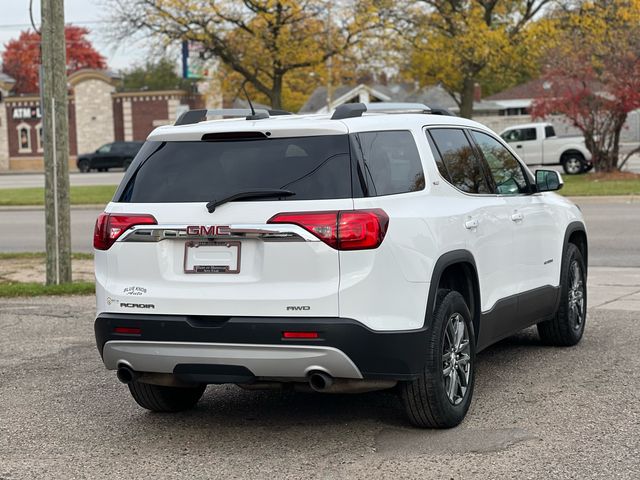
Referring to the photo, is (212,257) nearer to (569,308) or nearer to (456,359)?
(456,359)

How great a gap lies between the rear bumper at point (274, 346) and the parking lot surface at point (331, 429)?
1.51 ft

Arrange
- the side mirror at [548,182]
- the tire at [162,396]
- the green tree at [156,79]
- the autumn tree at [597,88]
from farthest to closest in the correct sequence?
the green tree at [156,79], the autumn tree at [597,88], the side mirror at [548,182], the tire at [162,396]

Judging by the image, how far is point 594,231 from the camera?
57.4 feet

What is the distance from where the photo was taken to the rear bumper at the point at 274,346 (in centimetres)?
527

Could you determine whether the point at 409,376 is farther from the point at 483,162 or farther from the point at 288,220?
the point at 483,162

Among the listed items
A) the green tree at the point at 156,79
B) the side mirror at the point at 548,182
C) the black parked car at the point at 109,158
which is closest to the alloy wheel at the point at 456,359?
the side mirror at the point at 548,182

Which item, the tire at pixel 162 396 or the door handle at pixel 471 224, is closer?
the door handle at pixel 471 224

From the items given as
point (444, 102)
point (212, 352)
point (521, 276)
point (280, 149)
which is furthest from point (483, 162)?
point (444, 102)

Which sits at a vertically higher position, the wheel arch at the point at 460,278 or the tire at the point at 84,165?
the wheel arch at the point at 460,278

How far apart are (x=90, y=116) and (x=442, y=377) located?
65015 millimetres

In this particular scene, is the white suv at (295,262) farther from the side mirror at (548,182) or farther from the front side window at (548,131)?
the front side window at (548,131)

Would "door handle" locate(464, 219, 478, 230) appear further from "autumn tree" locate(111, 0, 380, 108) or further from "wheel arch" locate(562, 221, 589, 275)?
"autumn tree" locate(111, 0, 380, 108)

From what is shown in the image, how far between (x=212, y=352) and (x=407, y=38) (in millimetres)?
31482

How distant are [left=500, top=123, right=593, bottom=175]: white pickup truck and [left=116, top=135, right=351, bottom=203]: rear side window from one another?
29.9m
